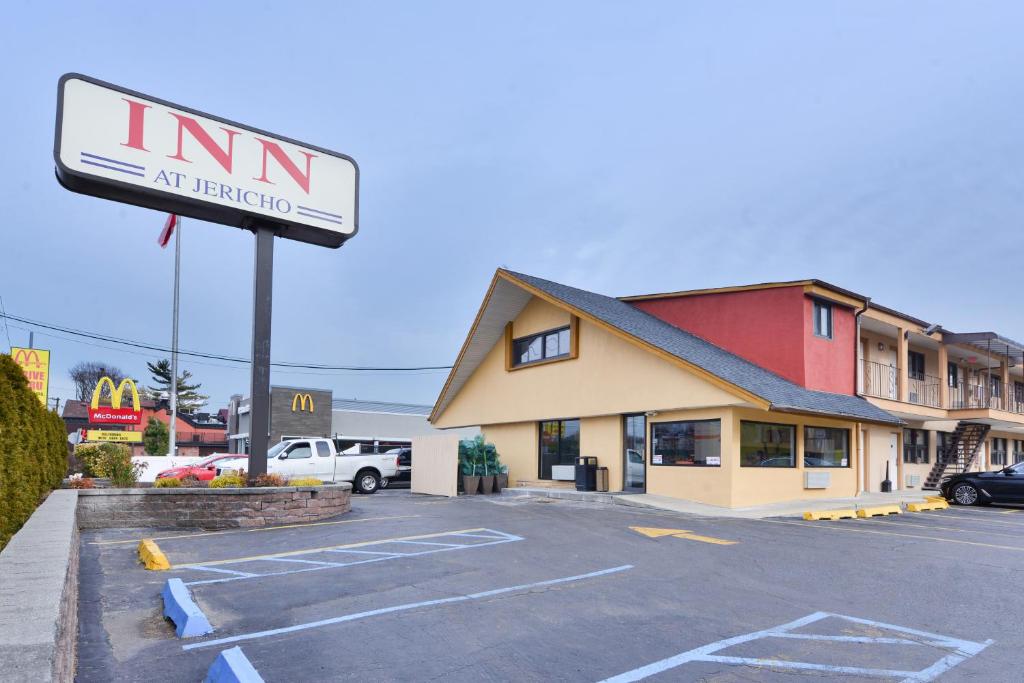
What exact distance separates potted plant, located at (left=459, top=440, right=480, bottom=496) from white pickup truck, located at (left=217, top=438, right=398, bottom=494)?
338 cm

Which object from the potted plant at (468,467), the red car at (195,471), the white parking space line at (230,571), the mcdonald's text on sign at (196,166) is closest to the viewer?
the white parking space line at (230,571)

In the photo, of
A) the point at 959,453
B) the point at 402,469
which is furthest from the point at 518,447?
the point at 959,453

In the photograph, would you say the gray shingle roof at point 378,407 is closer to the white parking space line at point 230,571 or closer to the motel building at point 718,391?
the motel building at point 718,391

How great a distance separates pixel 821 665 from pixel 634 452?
49.6ft

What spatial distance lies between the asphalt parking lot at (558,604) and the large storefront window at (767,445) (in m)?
4.55

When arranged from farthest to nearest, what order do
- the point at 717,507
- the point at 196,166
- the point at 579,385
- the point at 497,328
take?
the point at 497,328
the point at 579,385
the point at 717,507
the point at 196,166

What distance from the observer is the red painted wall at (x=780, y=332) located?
67.1 ft

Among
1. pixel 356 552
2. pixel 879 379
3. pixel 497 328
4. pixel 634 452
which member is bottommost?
pixel 356 552

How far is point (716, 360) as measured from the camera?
19516 millimetres

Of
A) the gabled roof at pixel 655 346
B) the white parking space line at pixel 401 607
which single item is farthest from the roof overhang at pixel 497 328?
the white parking space line at pixel 401 607

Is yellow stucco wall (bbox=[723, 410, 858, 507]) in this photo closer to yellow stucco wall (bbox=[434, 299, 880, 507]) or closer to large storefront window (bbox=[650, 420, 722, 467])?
yellow stucco wall (bbox=[434, 299, 880, 507])

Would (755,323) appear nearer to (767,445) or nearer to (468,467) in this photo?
(767,445)

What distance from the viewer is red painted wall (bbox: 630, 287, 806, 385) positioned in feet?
67.1

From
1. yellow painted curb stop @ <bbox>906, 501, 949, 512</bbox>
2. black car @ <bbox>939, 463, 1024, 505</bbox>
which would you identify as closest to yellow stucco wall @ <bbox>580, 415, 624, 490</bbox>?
yellow painted curb stop @ <bbox>906, 501, 949, 512</bbox>
